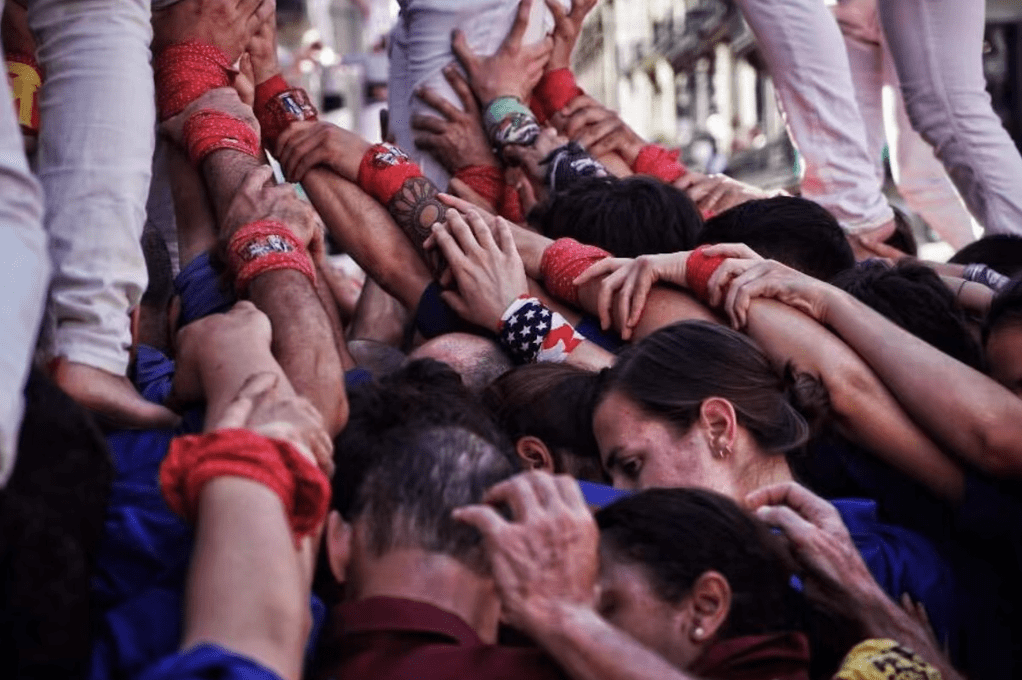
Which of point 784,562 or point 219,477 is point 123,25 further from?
point 784,562

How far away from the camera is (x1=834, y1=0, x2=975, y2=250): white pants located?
543cm

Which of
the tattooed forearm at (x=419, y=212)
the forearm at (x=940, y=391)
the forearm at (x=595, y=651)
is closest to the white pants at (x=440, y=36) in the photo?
the tattooed forearm at (x=419, y=212)

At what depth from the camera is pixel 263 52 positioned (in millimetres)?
4176

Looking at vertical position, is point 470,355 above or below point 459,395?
below

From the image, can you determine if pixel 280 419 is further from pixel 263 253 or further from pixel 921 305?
pixel 921 305

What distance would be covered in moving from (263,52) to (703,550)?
7.43 feet

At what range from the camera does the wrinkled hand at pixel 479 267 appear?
3643 mm

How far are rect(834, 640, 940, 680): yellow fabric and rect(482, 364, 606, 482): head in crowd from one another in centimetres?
89

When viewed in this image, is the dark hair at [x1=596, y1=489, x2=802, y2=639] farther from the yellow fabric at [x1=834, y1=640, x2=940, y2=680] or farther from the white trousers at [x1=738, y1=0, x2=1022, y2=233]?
the white trousers at [x1=738, y1=0, x2=1022, y2=233]

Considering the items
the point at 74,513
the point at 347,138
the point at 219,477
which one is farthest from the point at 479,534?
the point at 347,138

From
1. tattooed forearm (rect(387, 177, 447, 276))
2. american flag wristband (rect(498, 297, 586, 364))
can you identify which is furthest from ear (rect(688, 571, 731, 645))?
tattooed forearm (rect(387, 177, 447, 276))

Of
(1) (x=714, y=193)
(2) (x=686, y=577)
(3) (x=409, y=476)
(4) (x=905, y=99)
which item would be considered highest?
(3) (x=409, y=476)

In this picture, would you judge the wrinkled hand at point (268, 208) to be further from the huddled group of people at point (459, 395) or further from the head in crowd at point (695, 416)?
the head in crowd at point (695, 416)

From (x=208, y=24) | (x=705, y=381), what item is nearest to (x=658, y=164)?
(x=208, y=24)
